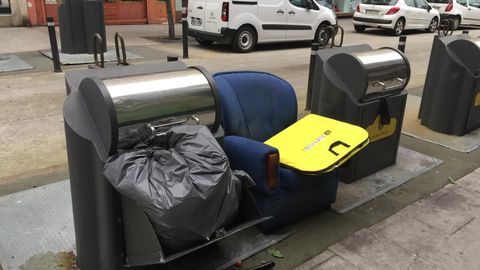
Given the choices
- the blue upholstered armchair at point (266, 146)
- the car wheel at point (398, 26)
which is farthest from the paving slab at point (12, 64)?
the car wheel at point (398, 26)

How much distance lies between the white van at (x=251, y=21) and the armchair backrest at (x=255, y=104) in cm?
735

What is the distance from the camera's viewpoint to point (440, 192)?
4012 millimetres

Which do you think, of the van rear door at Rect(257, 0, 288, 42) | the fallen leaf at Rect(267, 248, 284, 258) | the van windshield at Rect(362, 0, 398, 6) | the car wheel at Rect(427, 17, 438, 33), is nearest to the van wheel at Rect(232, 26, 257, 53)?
the van rear door at Rect(257, 0, 288, 42)

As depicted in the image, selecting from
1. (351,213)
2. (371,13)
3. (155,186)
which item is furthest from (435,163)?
(371,13)

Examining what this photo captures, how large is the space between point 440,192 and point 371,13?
1325cm

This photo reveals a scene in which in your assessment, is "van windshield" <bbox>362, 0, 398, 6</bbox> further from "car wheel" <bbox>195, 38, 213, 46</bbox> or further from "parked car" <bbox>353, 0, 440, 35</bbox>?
"car wheel" <bbox>195, 38, 213, 46</bbox>

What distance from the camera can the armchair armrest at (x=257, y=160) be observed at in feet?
9.58

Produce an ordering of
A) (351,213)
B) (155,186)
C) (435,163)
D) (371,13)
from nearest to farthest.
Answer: (155,186), (351,213), (435,163), (371,13)

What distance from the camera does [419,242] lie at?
127 inches

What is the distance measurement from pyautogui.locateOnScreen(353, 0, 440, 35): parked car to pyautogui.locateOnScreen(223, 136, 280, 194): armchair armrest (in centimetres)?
1413

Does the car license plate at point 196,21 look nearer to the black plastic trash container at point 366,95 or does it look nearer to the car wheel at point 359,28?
the black plastic trash container at point 366,95

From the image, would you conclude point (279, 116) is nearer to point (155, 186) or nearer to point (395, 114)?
point (395, 114)

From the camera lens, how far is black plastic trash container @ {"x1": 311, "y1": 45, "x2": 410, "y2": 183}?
3.84 m

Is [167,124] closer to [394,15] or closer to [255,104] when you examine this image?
[255,104]
